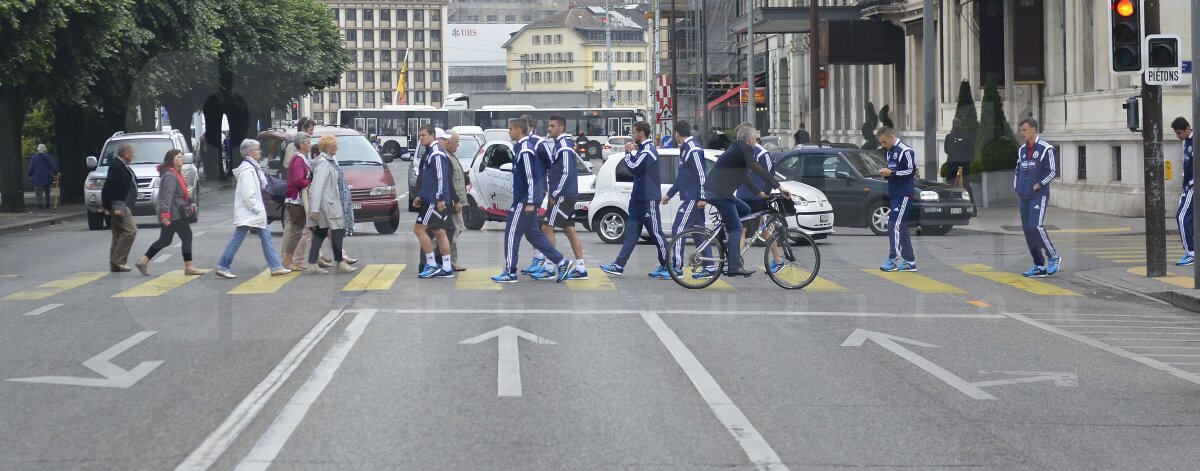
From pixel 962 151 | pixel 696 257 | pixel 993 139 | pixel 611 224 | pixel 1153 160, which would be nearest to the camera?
pixel 696 257

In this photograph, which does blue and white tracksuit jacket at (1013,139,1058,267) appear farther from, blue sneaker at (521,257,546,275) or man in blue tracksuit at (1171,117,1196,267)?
blue sneaker at (521,257,546,275)

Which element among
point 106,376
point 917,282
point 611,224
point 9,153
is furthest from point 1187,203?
point 9,153

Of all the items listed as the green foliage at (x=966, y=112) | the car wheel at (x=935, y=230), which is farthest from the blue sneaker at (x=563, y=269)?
the green foliage at (x=966, y=112)

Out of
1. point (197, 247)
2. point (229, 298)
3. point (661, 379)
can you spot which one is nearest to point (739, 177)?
point (229, 298)

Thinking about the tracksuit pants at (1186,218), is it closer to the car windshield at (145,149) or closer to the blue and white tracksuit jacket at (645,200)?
the blue and white tracksuit jacket at (645,200)

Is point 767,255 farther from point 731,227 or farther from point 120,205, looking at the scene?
point 120,205

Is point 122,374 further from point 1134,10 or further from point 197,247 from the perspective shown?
point 197,247

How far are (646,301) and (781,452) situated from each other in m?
6.92

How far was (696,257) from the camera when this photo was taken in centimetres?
1518

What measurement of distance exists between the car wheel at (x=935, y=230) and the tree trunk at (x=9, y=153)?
20.6 m

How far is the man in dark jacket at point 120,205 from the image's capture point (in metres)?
17.9

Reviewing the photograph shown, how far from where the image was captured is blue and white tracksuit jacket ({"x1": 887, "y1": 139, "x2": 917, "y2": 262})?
17344 mm

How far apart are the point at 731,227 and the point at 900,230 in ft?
9.86

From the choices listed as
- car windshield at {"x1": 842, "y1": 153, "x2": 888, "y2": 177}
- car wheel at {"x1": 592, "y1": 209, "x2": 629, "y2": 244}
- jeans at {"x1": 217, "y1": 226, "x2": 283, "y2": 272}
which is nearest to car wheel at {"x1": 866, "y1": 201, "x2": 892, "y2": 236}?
car windshield at {"x1": 842, "y1": 153, "x2": 888, "y2": 177}
